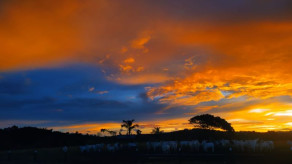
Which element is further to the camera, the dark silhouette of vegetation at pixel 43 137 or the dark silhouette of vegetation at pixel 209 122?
the dark silhouette of vegetation at pixel 209 122

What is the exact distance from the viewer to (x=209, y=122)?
2990 inches

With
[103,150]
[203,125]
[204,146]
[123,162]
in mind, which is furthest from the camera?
[203,125]

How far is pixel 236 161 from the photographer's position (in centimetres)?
2431

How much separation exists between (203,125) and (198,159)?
5135 cm

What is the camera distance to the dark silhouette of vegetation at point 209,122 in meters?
76.0

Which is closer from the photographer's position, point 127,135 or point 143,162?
point 143,162

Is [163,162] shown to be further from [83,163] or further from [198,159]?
[83,163]

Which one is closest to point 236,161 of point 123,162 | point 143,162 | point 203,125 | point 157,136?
point 143,162

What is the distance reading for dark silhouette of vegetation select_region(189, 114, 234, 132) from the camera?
2992 inches

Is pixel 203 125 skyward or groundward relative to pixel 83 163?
skyward

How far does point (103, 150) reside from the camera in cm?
4166

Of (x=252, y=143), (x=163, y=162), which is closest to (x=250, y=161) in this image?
(x=163, y=162)

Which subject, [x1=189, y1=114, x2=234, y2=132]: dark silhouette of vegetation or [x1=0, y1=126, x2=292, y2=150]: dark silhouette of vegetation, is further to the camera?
[x1=189, y1=114, x2=234, y2=132]: dark silhouette of vegetation

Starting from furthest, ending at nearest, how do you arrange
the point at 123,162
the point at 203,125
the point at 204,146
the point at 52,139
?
the point at 203,125 < the point at 52,139 < the point at 204,146 < the point at 123,162
